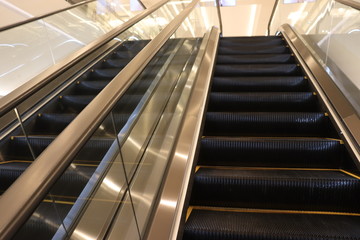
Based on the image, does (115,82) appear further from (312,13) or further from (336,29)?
(312,13)

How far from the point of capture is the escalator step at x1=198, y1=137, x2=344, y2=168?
87.1 inches

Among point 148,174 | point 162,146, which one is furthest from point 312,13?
point 148,174

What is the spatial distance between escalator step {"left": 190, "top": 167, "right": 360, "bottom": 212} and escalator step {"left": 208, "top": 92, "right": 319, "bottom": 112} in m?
0.93

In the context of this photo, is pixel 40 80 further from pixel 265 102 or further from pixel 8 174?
pixel 265 102

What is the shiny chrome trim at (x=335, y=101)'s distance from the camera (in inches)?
82.7

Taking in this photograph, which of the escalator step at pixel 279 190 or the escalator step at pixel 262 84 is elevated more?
the escalator step at pixel 262 84

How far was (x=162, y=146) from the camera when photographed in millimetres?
2299

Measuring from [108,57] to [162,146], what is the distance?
2543 mm

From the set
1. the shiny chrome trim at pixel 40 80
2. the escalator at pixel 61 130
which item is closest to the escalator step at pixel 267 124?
the escalator at pixel 61 130

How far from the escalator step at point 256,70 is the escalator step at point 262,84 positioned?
343mm

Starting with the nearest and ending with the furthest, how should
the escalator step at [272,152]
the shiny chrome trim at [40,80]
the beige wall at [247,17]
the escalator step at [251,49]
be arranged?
the shiny chrome trim at [40,80]
the escalator step at [272,152]
the escalator step at [251,49]
the beige wall at [247,17]

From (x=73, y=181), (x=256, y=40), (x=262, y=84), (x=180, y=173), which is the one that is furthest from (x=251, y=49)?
(x=73, y=181)

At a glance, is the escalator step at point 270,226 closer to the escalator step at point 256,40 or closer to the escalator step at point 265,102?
the escalator step at point 265,102

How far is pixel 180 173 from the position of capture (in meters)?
1.94
